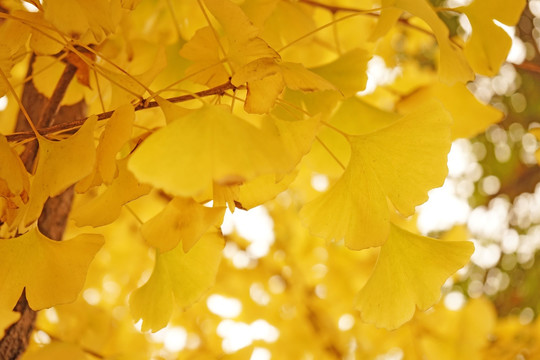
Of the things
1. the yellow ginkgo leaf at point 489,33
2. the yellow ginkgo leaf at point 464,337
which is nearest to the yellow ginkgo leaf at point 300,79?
the yellow ginkgo leaf at point 489,33

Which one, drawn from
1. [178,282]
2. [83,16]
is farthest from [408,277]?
[83,16]

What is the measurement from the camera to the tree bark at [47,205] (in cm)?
49

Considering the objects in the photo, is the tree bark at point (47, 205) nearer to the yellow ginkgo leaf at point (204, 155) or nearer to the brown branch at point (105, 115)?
the brown branch at point (105, 115)

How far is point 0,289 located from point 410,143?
0.30 m

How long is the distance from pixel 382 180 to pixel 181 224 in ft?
0.51

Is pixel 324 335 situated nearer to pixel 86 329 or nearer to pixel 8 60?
pixel 86 329

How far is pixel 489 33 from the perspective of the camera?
47cm

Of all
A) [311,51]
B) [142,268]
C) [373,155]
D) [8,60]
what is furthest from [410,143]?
[142,268]

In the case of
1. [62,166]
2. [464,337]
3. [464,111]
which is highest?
[62,166]

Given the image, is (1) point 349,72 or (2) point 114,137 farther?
(1) point 349,72

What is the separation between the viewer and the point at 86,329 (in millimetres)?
793

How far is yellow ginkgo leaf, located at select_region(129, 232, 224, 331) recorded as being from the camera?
43 centimetres

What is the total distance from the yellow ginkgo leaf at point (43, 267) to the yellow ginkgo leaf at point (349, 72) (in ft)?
0.86

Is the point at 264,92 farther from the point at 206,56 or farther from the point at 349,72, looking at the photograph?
the point at 349,72
